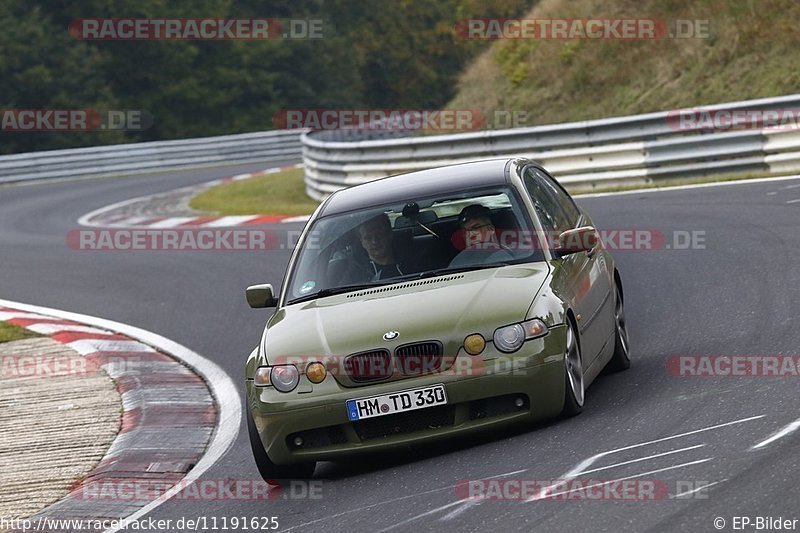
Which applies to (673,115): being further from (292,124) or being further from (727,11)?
(292,124)

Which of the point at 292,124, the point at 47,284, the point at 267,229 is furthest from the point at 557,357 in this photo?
the point at 292,124

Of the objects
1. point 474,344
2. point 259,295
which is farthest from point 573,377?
point 259,295

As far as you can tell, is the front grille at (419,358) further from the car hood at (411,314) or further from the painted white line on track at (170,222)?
the painted white line on track at (170,222)

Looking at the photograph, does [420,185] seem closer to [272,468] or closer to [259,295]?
[259,295]

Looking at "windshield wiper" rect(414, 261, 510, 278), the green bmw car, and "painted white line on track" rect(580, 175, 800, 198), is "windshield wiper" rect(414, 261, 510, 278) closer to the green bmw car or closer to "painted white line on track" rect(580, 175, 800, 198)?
the green bmw car

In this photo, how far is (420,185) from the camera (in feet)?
29.2

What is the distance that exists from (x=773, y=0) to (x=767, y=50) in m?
1.53

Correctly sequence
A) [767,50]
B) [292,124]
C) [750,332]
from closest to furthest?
1. [750,332]
2. [767,50]
3. [292,124]

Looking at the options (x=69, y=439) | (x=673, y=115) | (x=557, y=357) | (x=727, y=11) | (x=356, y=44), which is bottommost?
(x=69, y=439)

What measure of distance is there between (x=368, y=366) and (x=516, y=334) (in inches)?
30.9

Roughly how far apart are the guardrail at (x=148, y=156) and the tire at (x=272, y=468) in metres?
30.1

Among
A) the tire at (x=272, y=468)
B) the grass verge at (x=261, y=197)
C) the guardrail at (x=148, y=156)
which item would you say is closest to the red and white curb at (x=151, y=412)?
the tire at (x=272, y=468)

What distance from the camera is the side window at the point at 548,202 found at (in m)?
8.79

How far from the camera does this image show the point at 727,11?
88.6 ft
